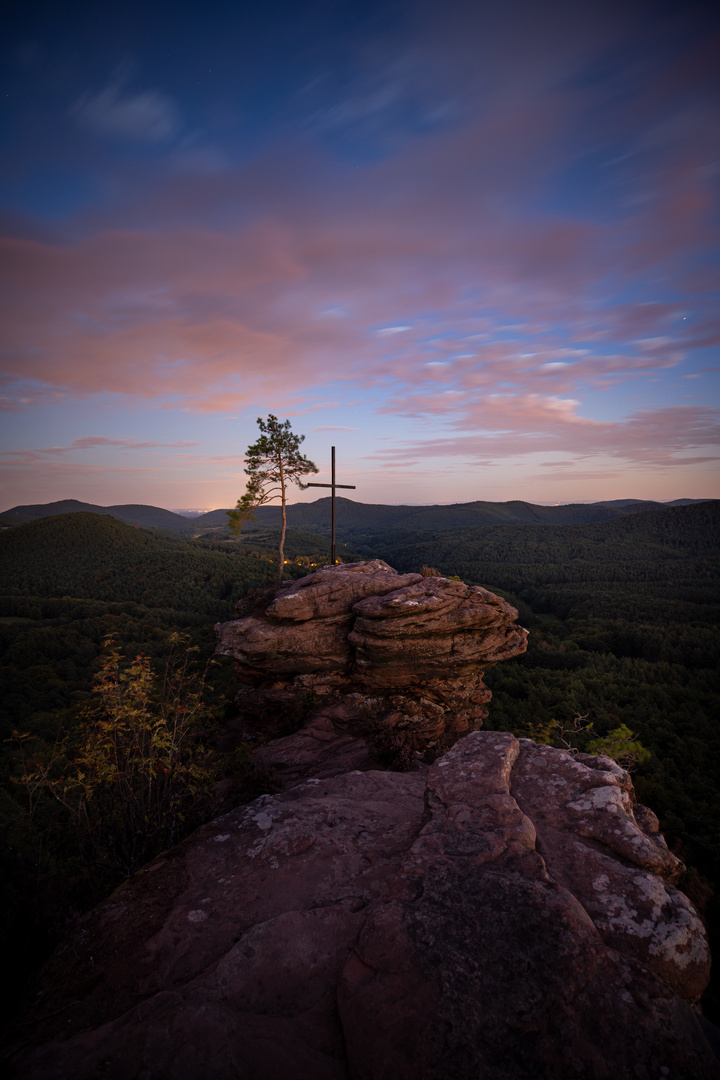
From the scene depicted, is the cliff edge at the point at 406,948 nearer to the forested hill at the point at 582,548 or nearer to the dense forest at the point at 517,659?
the dense forest at the point at 517,659

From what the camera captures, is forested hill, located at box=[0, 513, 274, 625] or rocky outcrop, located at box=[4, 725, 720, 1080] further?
forested hill, located at box=[0, 513, 274, 625]

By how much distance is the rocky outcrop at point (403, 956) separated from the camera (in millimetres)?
3051

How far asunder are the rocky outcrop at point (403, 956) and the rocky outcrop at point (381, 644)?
6.85m

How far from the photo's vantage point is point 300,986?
3.93 m

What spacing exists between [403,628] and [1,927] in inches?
395

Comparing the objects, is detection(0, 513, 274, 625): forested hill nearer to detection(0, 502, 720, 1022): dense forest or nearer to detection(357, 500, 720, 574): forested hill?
detection(0, 502, 720, 1022): dense forest

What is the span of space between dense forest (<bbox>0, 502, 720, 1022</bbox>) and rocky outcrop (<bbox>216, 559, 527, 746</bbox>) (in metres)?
2.43

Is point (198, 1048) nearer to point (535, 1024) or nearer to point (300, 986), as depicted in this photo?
point (300, 986)

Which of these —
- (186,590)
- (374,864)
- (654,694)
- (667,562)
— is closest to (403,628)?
(374,864)

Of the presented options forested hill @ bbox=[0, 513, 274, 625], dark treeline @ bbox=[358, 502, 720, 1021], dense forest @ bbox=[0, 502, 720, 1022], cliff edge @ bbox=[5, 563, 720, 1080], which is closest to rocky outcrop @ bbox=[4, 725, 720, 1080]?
cliff edge @ bbox=[5, 563, 720, 1080]

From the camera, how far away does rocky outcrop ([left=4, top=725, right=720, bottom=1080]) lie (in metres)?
3.05

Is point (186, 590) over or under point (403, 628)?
under

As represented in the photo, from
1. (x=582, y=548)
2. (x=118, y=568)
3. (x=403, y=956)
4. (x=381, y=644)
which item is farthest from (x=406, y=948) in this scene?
(x=582, y=548)

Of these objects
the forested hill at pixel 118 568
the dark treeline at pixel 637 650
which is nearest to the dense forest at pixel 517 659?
the dark treeline at pixel 637 650
